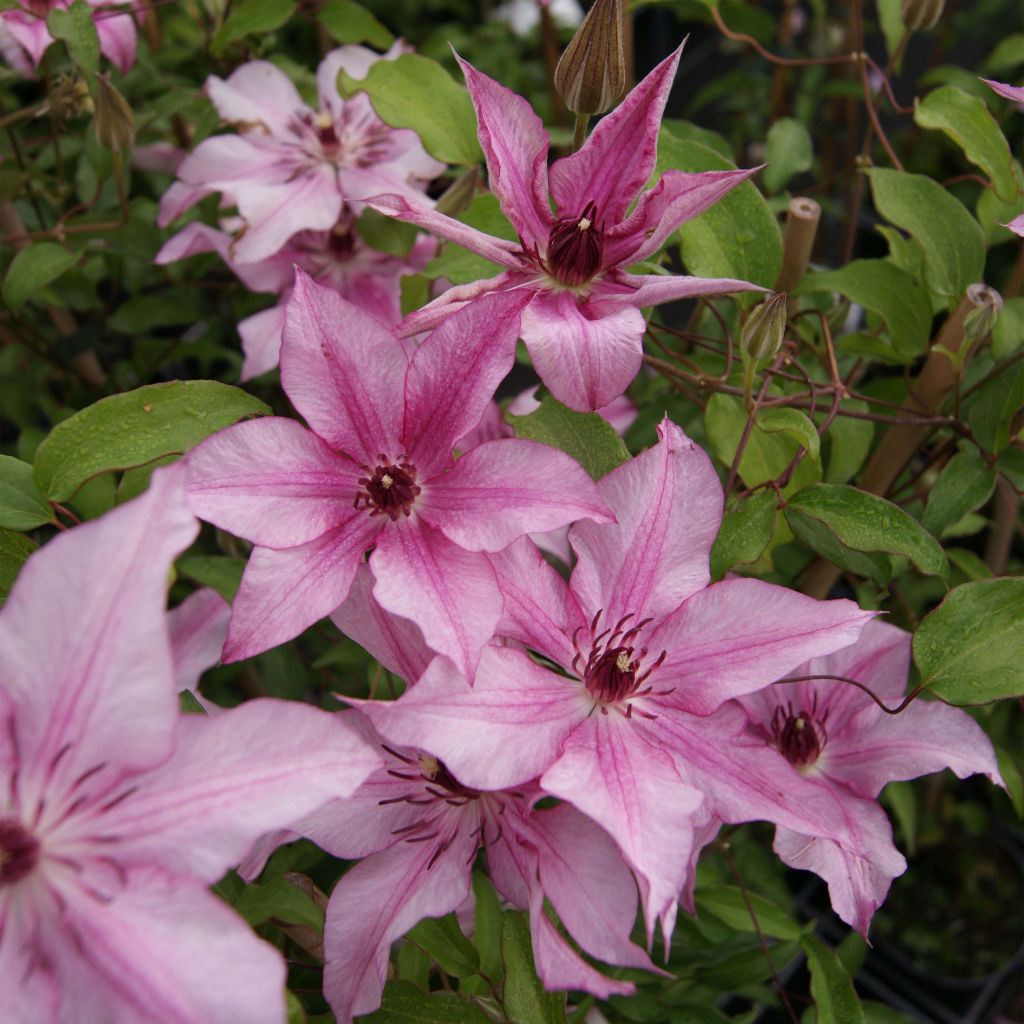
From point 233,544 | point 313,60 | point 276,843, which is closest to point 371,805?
point 276,843

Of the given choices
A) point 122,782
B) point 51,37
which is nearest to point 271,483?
point 122,782

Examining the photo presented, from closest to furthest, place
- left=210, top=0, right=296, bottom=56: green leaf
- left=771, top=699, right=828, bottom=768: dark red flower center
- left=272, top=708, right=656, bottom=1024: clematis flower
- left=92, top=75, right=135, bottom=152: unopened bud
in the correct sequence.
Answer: left=272, top=708, right=656, bottom=1024: clematis flower, left=771, top=699, right=828, bottom=768: dark red flower center, left=92, top=75, right=135, bottom=152: unopened bud, left=210, top=0, right=296, bottom=56: green leaf

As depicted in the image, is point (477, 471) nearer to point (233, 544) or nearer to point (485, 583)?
point (485, 583)

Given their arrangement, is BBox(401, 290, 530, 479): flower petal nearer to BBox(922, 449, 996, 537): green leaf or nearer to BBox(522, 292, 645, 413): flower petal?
BBox(522, 292, 645, 413): flower petal

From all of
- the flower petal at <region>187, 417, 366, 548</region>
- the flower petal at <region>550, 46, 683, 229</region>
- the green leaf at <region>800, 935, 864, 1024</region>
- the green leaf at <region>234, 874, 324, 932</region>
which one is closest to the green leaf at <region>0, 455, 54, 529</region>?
the flower petal at <region>187, 417, 366, 548</region>

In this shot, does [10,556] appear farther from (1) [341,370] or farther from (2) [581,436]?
(2) [581,436]

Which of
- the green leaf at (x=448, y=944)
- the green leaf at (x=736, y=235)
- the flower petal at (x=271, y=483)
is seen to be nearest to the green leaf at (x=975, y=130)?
the green leaf at (x=736, y=235)
